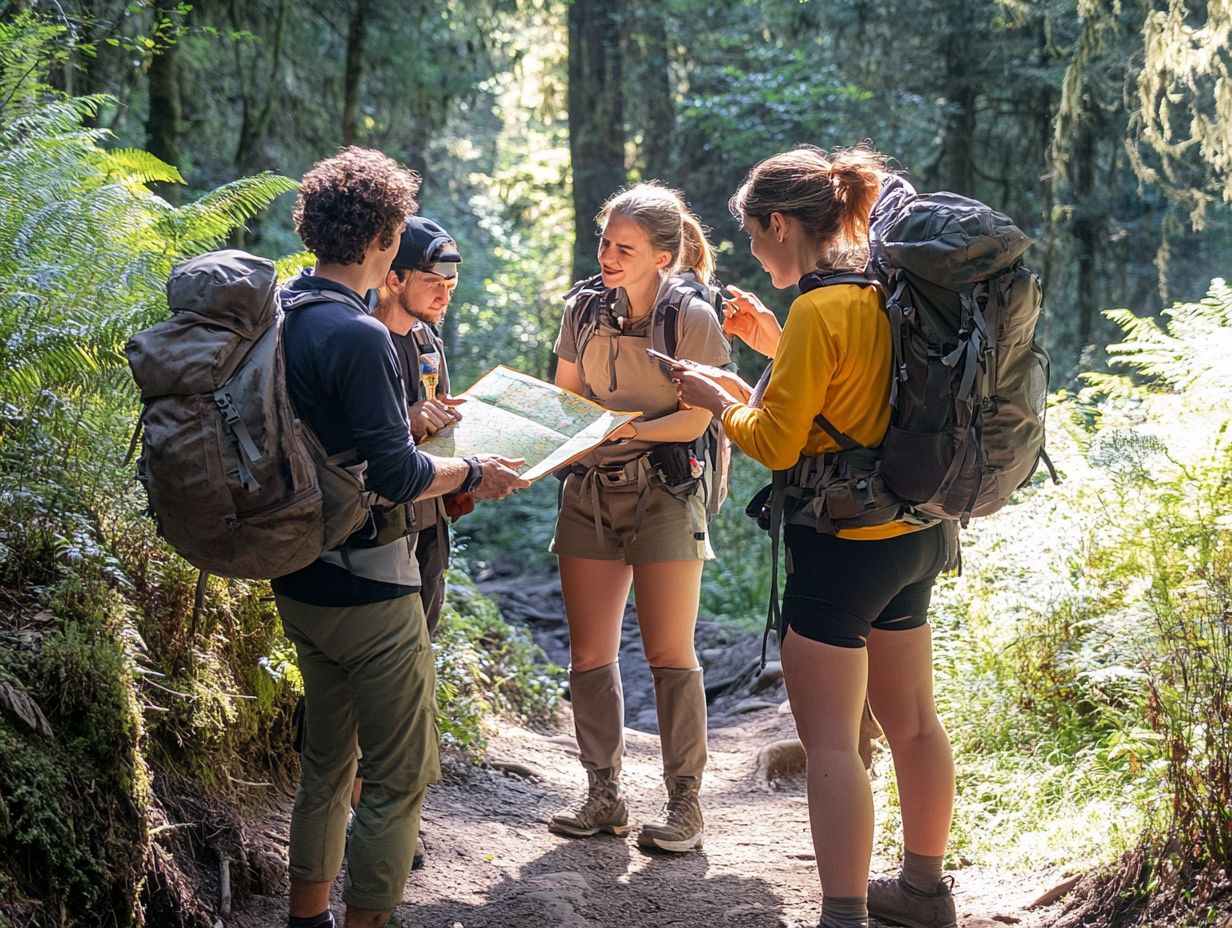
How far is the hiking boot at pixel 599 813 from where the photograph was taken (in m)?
4.70

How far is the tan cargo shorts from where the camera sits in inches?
175

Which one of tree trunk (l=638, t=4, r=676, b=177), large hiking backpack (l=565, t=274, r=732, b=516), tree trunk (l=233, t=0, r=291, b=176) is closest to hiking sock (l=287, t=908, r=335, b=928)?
large hiking backpack (l=565, t=274, r=732, b=516)

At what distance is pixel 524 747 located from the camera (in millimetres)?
6242

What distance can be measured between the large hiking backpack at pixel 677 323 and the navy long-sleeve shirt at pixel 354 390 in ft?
5.14

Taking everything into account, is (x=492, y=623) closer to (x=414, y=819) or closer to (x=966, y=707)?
(x=966, y=707)

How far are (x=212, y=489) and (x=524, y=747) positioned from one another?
378 cm

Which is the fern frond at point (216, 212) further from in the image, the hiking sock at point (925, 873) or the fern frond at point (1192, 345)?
the fern frond at point (1192, 345)

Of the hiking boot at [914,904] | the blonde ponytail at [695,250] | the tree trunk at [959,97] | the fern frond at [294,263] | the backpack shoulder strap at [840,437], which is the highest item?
the tree trunk at [959,97]

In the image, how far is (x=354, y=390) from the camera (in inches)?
114

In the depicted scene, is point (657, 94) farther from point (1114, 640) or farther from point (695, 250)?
point (1114, 640)

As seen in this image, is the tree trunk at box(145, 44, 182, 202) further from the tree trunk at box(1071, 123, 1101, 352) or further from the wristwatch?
the tree trunk at box(1071, 123, 1101, 352)

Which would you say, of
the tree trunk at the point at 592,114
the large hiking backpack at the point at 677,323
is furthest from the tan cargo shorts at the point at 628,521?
the tree trunk at the point at 592,114

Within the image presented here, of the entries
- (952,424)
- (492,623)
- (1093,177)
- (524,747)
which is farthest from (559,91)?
(952,424)

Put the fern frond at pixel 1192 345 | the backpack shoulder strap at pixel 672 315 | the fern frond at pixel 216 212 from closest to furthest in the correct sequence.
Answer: the backpack shoulder strap at pixel 672 315
the fern frond at pixel 216 212
the fern frond at pixel 1192 345
